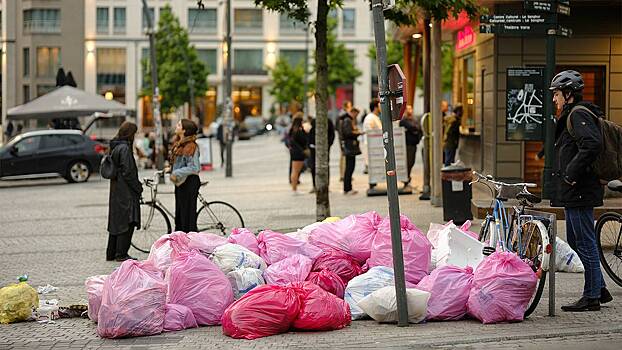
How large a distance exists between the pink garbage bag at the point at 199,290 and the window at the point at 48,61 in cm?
2981

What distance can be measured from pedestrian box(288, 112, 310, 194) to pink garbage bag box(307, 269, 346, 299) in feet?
44.0

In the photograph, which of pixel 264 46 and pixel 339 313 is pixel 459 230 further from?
pixel 264 46

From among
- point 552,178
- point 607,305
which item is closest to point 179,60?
point 552,178

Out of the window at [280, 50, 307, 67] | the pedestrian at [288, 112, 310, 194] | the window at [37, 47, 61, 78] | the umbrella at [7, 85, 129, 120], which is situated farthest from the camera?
the window at [280, 50, 307, 67]

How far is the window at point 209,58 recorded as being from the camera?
286ft

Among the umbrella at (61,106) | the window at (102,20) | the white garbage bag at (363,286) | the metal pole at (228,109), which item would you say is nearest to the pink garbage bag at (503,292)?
the white garbage bag at (363,286)

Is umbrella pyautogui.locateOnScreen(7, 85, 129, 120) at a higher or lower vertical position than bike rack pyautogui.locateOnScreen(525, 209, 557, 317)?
higher

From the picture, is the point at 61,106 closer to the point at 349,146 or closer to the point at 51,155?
the point at 51,155

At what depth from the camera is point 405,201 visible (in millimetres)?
20172

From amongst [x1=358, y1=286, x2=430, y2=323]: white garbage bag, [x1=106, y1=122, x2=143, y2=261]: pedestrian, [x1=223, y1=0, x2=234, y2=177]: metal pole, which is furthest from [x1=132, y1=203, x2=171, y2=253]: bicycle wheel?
[x1=223, y1=0, x2=234, y2=177]: metal pole

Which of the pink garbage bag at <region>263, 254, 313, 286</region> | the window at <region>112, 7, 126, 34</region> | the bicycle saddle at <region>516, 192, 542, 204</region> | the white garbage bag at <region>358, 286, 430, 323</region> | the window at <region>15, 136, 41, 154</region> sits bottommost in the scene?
the white garbage bag at <region>358, 286, 430, 323</region>

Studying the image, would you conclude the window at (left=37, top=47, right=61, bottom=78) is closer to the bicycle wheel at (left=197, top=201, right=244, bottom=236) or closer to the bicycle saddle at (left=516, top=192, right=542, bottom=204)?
the bicycle wheel at (left=197, top=201, right=244, bottom=236)

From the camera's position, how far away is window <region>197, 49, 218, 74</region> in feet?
286

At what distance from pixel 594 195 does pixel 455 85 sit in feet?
60.7
